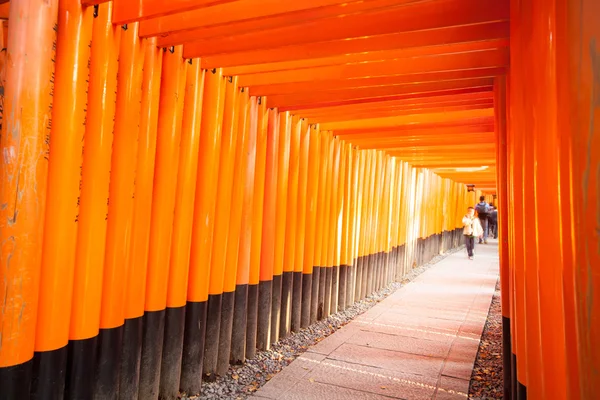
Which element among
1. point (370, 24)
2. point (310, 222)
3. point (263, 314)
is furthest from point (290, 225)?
point (370, 24)

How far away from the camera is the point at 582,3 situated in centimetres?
128

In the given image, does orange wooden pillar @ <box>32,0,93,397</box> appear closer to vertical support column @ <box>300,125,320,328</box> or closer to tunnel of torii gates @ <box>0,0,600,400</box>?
tunnel of torii gates @ <box>0,0,600,400</box>

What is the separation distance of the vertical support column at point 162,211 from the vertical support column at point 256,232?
1.34 m

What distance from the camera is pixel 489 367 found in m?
4.59

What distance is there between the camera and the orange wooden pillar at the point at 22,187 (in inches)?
86.0

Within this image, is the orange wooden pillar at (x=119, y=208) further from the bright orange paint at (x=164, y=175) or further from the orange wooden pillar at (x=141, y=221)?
the bright orange paint at (x=164, y=175)

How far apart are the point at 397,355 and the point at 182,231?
3050 mm

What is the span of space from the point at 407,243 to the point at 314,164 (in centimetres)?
634

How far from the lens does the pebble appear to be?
3815 mm

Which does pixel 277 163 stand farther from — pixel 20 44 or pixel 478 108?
pixel 20 44

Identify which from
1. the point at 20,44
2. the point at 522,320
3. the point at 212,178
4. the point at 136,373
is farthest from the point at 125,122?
the point at 522,320

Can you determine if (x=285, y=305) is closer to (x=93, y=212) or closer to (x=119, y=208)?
(x=119, y=208)

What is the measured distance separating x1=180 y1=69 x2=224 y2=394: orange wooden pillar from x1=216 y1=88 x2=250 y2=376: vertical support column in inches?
14.8

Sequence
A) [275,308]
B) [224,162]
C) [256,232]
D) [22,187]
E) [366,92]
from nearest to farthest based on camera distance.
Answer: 1. [22,187]
2. [224,162]
3. [366,92]
4. [256,232]
5. [275,308]
